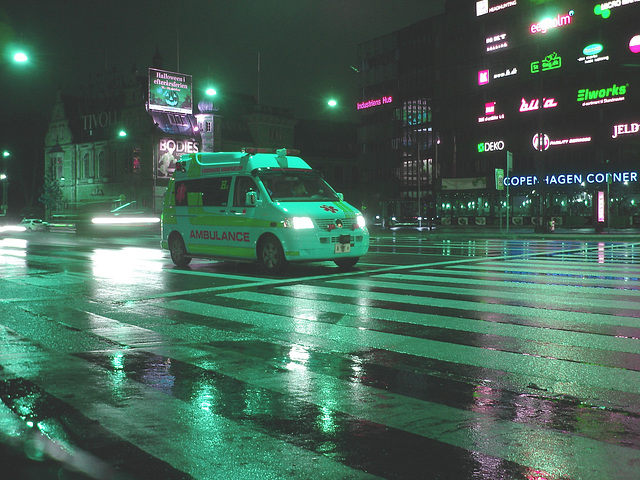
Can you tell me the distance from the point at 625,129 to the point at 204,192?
1745 inches

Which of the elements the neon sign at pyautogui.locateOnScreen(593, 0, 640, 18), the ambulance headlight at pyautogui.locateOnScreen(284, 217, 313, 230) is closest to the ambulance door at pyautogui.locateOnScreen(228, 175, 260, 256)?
the ambulance headlight at pyautogui.locateOnScreen(284, 217, 313, 230)

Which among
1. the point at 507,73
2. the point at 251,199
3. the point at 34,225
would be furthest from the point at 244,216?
the point at 507,73

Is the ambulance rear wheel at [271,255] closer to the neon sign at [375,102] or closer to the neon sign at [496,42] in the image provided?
the neon sign at [496,42]

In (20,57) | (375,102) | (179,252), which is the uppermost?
(375,102)

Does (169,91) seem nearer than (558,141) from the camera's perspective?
No

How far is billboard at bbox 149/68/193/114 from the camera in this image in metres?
61.5

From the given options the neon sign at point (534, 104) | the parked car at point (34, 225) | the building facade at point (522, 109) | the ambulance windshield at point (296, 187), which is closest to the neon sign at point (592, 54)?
the building facade at point (522, 109)

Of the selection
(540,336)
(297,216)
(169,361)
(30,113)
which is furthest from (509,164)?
(30,113)

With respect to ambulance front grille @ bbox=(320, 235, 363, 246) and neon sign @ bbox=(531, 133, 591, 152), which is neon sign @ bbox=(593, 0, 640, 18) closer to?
neon sign @ bbox=(531, 133, 591, 152)

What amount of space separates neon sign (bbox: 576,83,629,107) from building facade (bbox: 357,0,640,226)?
0.08 meters

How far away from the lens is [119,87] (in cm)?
8088

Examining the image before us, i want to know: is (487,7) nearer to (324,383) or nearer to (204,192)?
(204,192)

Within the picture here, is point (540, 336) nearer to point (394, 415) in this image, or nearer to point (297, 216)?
point (394, 415)

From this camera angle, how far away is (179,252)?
53.1ft
